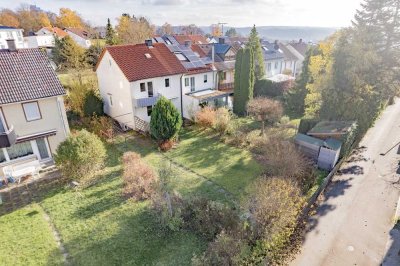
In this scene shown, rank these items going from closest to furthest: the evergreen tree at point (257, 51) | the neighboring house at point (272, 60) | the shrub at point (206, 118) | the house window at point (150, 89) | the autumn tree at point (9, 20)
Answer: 1. the shrub at point (206, 118)
2. the house window at point (150, 89)
3. the evergreen tree at point (257, 51)
4. the neighboring house at point (272, 60)
5. the autumn tree at point (9, 20)

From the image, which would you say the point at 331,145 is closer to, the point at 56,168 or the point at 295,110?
the point at 295,110

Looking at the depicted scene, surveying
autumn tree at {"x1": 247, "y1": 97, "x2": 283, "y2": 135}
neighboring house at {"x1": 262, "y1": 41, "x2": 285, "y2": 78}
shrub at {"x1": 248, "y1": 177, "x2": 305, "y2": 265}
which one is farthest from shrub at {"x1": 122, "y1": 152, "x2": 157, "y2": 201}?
neighboring house at {"x1": 262, "y1": 41, "x2": 285, "y2": 78}

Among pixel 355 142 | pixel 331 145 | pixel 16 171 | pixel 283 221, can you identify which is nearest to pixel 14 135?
pixel 16 171

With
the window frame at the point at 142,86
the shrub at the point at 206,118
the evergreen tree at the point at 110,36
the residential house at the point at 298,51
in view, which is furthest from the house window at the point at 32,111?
the residential house at the point at 298,51

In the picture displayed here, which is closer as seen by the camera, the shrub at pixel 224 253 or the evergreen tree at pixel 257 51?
the shrub at pixel 224 253

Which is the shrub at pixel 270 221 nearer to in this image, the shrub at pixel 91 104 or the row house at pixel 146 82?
the row house at pixel 146 82

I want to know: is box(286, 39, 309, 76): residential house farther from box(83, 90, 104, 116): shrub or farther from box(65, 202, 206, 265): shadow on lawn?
box(65, 202, 206, 265): shadow on lawn
